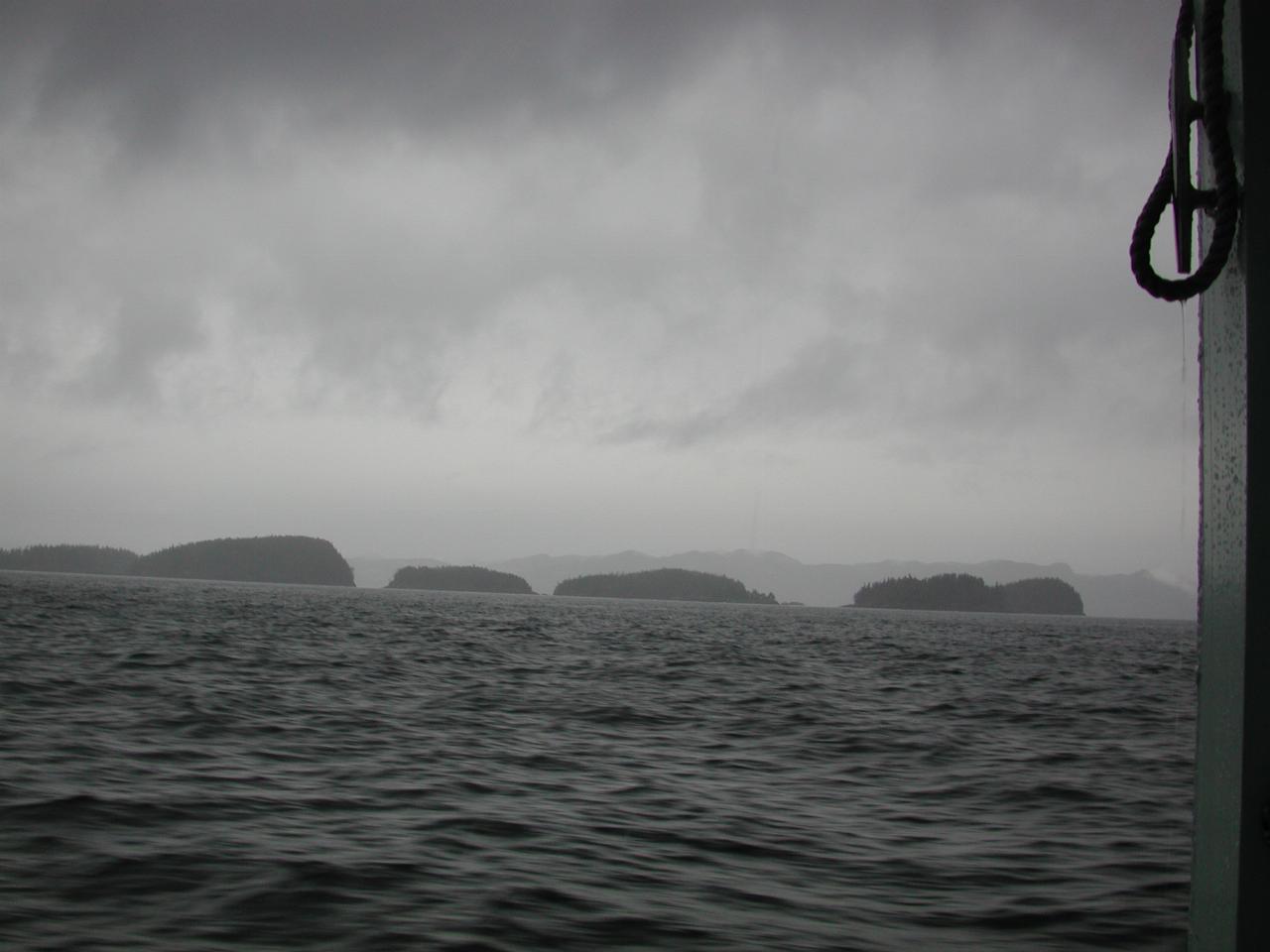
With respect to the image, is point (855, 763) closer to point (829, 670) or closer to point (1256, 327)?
point (1256, 327)

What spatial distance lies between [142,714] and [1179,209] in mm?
15343

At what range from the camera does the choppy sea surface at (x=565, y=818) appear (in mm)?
6332

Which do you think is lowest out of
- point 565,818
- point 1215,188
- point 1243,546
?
point 565,818

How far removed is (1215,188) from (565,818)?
820 cm

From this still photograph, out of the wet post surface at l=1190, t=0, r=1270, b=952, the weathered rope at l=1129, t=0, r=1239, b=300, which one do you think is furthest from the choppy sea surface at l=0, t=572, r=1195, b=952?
the weathered rope at l=1129, t=0, r=1239, b=300

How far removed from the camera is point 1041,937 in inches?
255

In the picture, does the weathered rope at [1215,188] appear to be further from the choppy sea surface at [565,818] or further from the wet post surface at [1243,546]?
the choppy sea surface at [565,818]

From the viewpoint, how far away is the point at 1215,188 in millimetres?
2301

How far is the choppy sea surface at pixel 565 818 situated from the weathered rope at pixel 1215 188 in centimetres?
509

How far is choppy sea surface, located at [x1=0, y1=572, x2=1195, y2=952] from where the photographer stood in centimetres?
633

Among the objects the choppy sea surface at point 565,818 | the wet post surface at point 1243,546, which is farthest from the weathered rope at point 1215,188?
the choppy sea surface at point 565,818

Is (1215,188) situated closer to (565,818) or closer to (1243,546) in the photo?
(1243,546)

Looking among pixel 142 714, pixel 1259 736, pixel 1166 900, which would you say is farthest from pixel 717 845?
pixel 142 714

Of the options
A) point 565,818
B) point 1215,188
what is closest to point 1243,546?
point 1215,188
